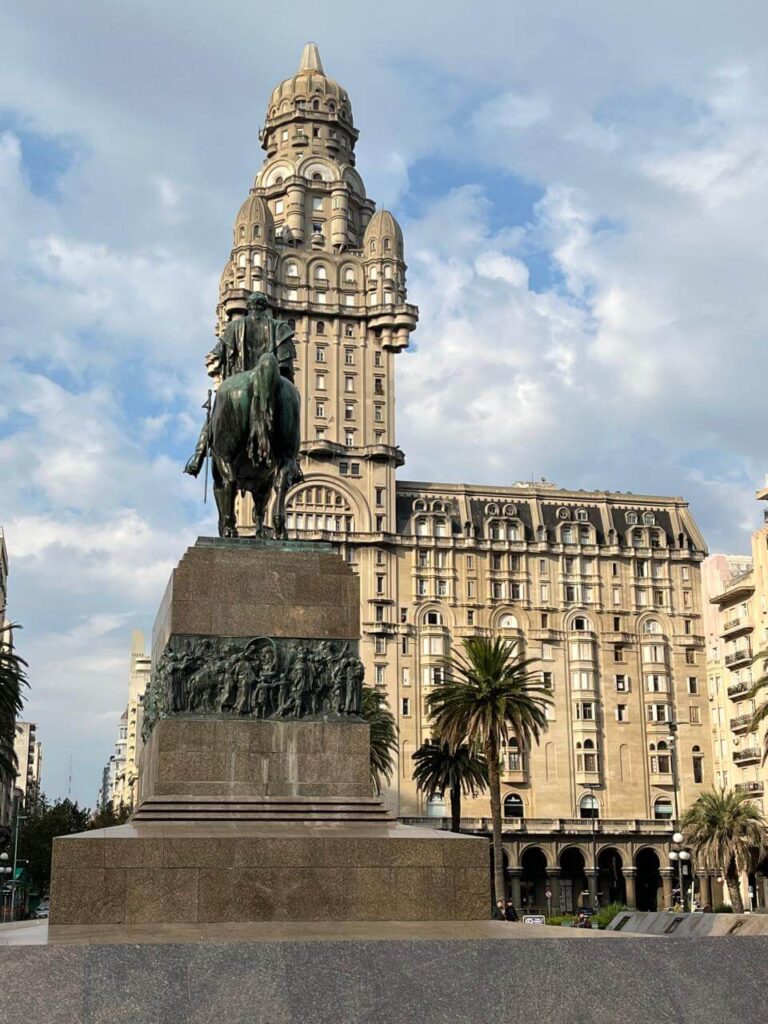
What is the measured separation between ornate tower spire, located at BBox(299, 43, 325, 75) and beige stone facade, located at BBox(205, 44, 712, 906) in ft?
52.2

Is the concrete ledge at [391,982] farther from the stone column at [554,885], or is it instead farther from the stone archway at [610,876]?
the stone archway at [610,876]

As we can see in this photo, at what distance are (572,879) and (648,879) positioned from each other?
6.82 m

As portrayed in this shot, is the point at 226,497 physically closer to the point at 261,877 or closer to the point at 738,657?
the point at 261,877

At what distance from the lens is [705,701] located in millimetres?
111125

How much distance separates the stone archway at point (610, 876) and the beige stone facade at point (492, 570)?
576 millimetres

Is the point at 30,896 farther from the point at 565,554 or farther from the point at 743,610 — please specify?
the point at 743,610

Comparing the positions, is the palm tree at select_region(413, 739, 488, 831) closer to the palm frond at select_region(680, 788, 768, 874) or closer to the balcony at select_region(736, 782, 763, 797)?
the palm frond at select_region(680, 788, 768, 874)

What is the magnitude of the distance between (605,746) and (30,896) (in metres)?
53.8

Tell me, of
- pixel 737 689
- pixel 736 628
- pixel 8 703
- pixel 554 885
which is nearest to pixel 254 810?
pixel 8 703

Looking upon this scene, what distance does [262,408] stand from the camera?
21453mm

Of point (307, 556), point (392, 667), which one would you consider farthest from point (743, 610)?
point (307, 556)

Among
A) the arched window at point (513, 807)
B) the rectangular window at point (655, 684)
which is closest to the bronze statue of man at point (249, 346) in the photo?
the arched window at point (513, 807)

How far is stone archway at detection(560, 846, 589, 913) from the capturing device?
334 feet

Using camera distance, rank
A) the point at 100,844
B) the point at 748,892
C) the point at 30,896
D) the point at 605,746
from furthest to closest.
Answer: the point at 30,896
the point at 605,746
the point at 748,892
the point at 100,844
